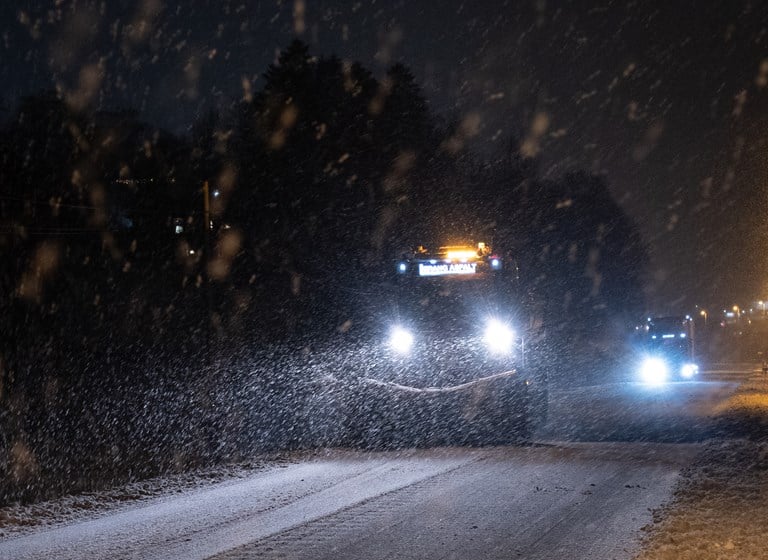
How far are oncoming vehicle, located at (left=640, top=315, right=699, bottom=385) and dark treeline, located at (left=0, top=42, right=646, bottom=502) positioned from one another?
7513mm

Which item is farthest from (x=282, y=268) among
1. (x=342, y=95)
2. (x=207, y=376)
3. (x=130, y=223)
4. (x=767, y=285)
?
(x=767, y=285)

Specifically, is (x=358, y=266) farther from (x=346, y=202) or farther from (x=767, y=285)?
(x=767, y=285)

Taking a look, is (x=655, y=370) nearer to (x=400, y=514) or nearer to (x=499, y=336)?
(x=499, y=336)

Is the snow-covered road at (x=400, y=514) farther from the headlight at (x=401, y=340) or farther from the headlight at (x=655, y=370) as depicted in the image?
the headlight at (x=655, y=370)

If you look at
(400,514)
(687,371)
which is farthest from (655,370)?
(400,514)

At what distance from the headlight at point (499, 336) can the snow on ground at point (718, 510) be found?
453 centimetres

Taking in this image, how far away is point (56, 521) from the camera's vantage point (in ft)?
37.7

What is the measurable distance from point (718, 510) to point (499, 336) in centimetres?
909

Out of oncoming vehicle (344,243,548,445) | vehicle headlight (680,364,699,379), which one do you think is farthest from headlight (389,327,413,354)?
vehicle headlight (680,364,699,379)

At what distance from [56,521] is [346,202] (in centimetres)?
3313

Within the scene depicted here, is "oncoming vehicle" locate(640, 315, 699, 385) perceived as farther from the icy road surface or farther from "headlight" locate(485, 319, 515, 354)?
the icy road surface

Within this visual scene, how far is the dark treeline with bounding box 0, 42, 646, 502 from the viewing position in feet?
59.5

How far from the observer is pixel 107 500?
1304 cm

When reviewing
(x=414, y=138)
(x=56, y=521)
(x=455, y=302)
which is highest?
(x=414, y=138)
